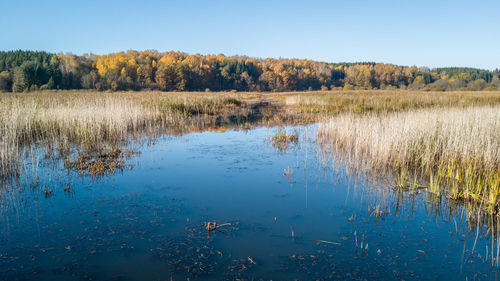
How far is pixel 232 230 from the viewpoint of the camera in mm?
4078

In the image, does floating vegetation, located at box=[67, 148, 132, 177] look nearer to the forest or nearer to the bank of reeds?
the bank of reeds

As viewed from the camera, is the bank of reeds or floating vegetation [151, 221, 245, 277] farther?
the bank of reeds

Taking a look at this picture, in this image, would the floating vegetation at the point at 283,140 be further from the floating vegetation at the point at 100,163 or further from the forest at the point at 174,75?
the forest at the point at 174,75

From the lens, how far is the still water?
3229 millimetres

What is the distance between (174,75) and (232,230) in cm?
6623

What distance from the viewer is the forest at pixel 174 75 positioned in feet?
174

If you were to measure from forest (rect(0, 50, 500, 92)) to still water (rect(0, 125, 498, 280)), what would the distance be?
131 ft

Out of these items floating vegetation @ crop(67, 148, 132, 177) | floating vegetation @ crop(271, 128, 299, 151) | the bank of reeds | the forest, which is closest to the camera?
floating vegetation @ crop(67, 148, 132, 177)

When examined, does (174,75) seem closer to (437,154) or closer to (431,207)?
(437,154)

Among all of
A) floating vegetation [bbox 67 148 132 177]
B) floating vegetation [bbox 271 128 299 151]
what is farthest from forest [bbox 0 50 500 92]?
floating vegetation [bbox 271 128 299 151]

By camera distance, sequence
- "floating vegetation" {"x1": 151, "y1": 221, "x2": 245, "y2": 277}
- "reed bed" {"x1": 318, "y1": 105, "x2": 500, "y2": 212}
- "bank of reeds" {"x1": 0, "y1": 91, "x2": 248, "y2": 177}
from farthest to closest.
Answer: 1. "bank of reeds" {"x1": 0, "y1": 91, "x2": 248, "y2": 177}
2. "reed bed" {"x1": 318, "y1": 105, "x2": 500, "y2": 212}
3. "floating vegetation" {"x1": 151, "y1": 221, "x2": 245, "y2": 277}

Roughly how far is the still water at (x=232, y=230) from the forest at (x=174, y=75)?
131 feet

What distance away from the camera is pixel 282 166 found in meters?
7.47

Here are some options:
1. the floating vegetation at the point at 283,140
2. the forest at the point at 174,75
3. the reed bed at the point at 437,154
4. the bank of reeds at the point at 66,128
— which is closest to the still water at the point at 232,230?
the reed bed at the point at 437,154
